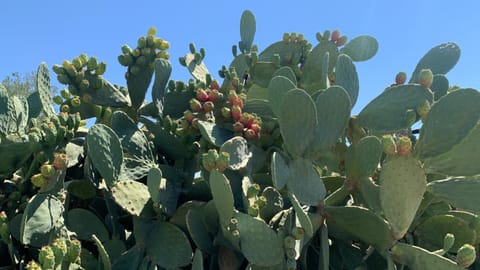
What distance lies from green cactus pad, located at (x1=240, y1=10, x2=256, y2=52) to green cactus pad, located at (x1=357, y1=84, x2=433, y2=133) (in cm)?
86

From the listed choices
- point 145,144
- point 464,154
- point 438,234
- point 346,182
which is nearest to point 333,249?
point 346,182

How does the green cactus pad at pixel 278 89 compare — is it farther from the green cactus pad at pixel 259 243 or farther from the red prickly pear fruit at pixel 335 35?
the red prickly pear fruit at pixel 335 35

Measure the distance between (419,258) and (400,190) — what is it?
199mm

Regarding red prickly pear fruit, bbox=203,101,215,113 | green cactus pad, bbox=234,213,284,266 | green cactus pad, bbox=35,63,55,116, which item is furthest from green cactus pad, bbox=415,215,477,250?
green cactus pad, bbox=35,63,55,116

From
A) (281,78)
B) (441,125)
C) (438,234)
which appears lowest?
(438,234)

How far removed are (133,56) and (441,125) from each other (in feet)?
3.84

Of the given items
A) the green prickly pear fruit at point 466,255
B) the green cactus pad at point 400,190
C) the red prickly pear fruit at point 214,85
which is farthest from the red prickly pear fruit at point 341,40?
the green prickly pear fruit at point 466,255

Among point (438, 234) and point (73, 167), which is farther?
point (73, 167)

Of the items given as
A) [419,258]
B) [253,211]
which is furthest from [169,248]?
[419,258]

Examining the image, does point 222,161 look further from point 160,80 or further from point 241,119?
point 160,80

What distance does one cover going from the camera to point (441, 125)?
5.86ft

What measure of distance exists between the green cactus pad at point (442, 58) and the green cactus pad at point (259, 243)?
1.20m

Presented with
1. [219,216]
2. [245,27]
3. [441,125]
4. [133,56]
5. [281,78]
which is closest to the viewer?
[219,216]

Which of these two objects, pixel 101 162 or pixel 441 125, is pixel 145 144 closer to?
pixel 101 162
